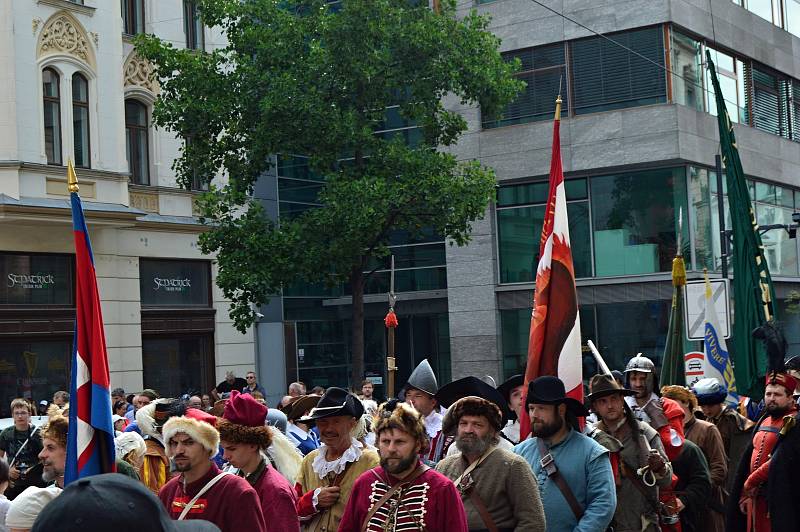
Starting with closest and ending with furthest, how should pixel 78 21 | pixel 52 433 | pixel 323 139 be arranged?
pixel 52 433 < pixel 323 139 < pixel 78 21

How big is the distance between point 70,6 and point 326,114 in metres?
6.81

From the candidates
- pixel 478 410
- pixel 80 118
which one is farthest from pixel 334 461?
pixel 80 118

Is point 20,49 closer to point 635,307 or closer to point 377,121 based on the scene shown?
point 377,121

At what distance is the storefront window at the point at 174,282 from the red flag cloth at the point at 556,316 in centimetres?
2039

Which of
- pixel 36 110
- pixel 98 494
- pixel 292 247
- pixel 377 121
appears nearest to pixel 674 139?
pixel 377 121

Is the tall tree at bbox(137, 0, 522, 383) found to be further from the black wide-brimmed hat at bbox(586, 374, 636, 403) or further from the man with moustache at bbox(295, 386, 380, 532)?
the man with moustache at bbox(295, 386, 380, 532)

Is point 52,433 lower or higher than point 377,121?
lower

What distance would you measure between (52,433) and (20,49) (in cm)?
1905

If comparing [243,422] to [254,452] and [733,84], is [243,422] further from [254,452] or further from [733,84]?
[733,84]

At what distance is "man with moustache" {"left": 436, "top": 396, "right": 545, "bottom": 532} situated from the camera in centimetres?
645

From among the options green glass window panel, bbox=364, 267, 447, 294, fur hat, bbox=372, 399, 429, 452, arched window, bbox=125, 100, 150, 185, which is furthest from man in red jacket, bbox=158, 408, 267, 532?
green glass window panel, bbox=364, 267, 447, 294

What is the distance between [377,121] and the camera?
24.9 m

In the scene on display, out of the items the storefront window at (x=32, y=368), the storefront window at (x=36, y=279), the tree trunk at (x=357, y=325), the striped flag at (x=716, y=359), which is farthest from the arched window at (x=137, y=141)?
the striped flag at (x=716, y=359)

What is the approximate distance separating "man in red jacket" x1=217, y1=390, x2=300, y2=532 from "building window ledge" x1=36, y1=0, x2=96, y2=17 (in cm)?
2101
